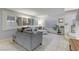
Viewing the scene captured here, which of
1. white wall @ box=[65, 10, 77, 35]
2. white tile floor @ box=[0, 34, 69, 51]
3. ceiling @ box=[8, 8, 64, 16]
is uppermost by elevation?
ceiling @ box=[8, 8, 64, 16]

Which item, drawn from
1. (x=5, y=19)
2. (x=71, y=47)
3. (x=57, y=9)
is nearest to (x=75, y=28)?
(x=71, y=47)

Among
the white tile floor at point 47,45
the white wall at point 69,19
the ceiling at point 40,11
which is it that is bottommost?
the white tile floor at point 47,45

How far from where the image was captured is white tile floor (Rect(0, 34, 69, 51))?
1.79 meters

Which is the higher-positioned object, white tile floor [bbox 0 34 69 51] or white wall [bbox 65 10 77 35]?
white wall [bbox 65 10 77 35]

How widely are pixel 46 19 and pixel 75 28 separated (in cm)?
63

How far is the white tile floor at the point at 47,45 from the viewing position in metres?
1.79

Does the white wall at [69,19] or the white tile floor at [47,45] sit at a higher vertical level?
the white wall at [69,19]

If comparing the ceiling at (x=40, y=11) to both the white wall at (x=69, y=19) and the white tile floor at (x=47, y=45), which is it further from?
the white tile floor at (x=47, y=45)

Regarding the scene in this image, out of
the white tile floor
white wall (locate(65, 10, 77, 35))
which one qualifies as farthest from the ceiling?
the white tile floor

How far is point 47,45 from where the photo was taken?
187 cm

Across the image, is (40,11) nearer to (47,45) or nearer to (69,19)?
(69,19)

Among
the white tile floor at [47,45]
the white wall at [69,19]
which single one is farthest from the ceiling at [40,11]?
Answer: the white tile floor at [47,45]

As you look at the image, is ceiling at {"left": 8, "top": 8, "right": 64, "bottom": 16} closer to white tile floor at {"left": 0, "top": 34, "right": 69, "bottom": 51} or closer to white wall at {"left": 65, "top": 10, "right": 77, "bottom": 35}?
white wall at {"left": 65, "top": 10, "right": 77, "bottom": 35}
